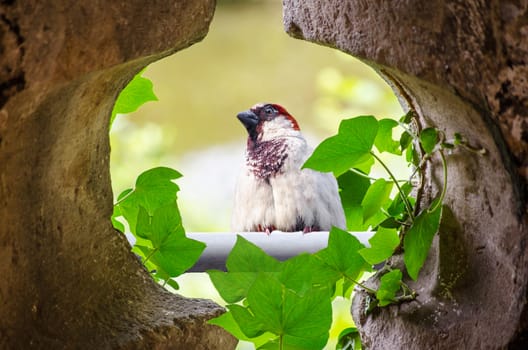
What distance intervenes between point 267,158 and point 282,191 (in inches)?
3.7

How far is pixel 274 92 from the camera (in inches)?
125

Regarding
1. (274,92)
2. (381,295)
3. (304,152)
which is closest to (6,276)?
(381,295)

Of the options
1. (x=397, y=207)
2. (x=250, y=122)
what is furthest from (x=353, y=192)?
(x=250, y=122)

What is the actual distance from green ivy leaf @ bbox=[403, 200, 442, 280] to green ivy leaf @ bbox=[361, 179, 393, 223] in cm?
9

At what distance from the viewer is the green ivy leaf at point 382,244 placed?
0.55 meters

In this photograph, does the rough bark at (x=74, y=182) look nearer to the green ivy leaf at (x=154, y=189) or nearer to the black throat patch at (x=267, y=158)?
the green ivy leaf at (x=154, y=189)

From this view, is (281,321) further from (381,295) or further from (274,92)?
(274,92)

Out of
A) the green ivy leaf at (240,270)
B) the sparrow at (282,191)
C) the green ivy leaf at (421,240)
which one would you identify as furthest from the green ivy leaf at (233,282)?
the sparrow at (282,191)

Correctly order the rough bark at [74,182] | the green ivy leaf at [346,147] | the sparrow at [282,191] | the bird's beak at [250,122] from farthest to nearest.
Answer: the bird's beak at [250,122]
the sparrow at [282,191]
the green ivy leaf at [346,147]
the rough bark at [74,182]

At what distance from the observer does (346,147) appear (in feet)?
1.75

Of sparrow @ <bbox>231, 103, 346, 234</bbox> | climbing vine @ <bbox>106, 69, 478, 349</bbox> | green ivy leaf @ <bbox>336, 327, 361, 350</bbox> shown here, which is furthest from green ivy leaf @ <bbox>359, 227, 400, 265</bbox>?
sparrow @ <bbox>231, 103, 346, 234</bbox>

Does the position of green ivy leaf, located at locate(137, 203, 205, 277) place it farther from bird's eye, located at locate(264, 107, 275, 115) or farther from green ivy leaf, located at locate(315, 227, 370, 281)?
bird's eye, located at locate(264, 107, 275, 115)

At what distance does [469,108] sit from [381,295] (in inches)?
6.4

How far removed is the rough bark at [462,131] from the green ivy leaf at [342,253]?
0.19 ft
